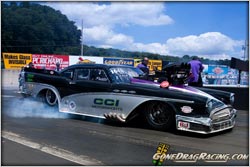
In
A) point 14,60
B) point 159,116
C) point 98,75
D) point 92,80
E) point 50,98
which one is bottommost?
point 159,116

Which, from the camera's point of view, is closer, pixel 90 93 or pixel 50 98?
pixel 90 93

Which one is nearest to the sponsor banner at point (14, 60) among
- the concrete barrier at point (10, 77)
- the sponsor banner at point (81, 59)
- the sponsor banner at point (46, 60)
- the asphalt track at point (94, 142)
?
the sponsor banner at point (46, 60)

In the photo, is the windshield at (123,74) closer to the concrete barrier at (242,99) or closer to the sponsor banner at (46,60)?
the concrete barrier at (242,99)

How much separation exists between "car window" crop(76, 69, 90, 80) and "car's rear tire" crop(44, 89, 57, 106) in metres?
0.90

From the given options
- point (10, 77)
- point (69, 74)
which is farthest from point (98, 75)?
point (10, 77)

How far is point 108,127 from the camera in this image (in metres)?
7.21

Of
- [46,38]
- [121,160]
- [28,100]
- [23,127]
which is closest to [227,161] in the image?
[121,160]

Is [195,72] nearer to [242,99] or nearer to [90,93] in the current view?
[242,99]

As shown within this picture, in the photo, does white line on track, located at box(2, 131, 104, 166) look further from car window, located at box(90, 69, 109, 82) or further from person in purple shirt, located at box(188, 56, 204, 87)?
person in purple shirt, located at box(188, 56, 204, 87)

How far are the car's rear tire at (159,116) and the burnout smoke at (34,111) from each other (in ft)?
7.75

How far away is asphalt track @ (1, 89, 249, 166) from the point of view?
4.84 metres

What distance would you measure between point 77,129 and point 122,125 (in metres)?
1.01

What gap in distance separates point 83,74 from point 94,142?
8.22 feet

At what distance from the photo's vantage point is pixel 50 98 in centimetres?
860
